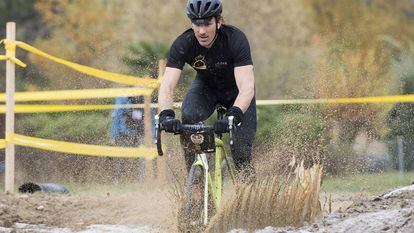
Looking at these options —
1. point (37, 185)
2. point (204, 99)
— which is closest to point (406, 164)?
point (37, 185)

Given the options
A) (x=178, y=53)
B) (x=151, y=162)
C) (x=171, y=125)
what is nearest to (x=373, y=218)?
(x=171, y=125)

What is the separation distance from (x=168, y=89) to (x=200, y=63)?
0.36m

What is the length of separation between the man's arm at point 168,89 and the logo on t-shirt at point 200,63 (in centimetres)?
18

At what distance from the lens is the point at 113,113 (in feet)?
41.0

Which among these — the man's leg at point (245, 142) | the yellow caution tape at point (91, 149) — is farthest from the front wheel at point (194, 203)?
the yellow caution tape at point (91, 149)

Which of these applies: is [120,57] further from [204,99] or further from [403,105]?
[204,99]

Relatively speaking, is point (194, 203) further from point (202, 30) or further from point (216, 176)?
point (202, 30)

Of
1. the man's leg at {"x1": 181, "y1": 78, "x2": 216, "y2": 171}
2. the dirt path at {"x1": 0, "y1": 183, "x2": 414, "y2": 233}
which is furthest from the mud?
the man's leg at {"x1": 181, "y1": 78, "x2": 216, "y2": 171}

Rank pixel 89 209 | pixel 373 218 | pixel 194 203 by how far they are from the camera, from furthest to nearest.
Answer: pixel 89 209 → pixel 194 203 → pixel 373 218

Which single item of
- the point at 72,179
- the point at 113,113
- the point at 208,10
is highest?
the point at 208,10

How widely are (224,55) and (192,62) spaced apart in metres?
0.26

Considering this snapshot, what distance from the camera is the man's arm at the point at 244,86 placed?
738 cm

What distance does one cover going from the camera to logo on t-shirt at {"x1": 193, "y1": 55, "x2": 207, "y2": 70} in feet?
25.3

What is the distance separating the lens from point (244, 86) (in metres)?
7.46
